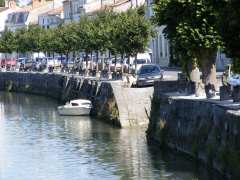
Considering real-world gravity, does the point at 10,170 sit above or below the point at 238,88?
below

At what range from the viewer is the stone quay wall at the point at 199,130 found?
3105 centimetres

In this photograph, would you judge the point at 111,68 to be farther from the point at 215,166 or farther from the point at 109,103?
the point at 215,166

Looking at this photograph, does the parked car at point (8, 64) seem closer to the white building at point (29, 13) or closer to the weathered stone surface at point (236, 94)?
the white building at point (29, 13)

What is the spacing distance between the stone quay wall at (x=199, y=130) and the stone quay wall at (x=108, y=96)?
6.70 metres

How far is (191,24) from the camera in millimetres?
39906

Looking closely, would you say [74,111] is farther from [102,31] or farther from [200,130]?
[200,130]

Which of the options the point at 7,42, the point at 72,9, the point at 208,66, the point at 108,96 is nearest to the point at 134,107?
the point at 108,96

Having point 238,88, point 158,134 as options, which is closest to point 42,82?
point 158,134

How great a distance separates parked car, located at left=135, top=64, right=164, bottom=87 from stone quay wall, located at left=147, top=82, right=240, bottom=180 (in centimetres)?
1250

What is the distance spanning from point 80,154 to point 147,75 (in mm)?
18711

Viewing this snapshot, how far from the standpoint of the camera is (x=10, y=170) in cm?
3941

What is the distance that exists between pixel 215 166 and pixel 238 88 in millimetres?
3643

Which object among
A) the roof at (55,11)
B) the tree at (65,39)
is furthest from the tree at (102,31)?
the roof at (55,11)

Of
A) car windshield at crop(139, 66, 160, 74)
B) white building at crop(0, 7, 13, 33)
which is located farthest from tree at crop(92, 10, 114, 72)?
white building at crop(0, 7, 13, 33)
